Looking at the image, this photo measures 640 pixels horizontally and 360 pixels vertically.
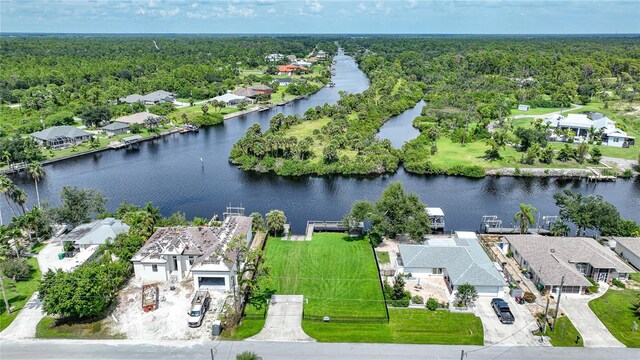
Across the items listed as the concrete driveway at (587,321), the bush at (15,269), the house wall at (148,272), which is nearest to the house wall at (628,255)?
the concrete driveway at (587,321)

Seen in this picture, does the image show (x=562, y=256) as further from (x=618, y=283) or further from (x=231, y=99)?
(x=231, y=99)

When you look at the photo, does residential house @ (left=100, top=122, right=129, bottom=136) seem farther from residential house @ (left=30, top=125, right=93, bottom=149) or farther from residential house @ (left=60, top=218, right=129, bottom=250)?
residential house @ (left=60, top=218, right=129, bottom=250)

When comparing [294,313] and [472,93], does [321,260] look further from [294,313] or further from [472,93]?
[472,93]

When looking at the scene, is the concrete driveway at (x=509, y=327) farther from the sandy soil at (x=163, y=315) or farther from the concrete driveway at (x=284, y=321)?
the sandy soil at (x=163, y=315)

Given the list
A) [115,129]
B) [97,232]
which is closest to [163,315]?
[97,232]

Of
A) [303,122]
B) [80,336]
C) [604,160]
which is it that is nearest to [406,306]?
[80,336]

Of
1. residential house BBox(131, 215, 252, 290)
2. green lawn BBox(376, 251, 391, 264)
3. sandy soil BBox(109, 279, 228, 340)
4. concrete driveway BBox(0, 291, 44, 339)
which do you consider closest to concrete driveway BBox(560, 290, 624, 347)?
green lawn BBox(376, 251, 391, 264)
